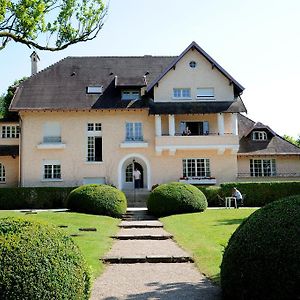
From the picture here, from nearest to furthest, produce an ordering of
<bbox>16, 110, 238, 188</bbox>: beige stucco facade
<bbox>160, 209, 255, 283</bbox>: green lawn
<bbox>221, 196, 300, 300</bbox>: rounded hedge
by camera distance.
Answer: <bbox>221, 196, 300, 300</bbox>: rounded hedge
<bbox>160, 209, 255, 283</bbox>: green lawn
<bbox>16, 110, 238, 188</bbox>: beige stucco facade

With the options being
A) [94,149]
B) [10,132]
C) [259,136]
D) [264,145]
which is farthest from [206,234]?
[10,132]

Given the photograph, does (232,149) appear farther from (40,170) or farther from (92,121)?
(40,170)

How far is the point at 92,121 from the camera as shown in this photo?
37156mm

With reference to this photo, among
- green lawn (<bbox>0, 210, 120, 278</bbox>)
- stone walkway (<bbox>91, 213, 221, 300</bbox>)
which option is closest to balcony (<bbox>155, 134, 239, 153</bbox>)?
green lawn (<bbox>0, 210, 120, 278</bbox>)

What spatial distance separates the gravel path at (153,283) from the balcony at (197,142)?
25.1m

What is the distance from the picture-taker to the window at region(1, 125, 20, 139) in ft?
126

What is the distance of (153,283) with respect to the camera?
28.2ft

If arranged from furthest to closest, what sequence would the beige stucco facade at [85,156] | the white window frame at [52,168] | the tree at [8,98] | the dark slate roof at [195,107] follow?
the tree at [8,98], the white window frame at [52,168], the beige stucco facade at [85,156], the dark slate roof at [195,107]

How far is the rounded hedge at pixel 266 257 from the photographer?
5793 millimetres

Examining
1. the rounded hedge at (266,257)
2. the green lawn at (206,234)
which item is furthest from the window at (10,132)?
the rounded hedge at (266,257)

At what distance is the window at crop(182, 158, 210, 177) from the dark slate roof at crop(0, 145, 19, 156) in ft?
47.1

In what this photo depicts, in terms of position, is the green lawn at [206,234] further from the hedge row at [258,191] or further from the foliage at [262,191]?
the foliage at [262,191]

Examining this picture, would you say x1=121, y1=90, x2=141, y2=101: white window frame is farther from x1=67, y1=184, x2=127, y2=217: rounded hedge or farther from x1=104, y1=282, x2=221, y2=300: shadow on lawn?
x1=104, y1=282, x2=221, y2=300: shadow on lawn

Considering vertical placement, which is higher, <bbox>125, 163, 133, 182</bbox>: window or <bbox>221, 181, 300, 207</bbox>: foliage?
<bbox>125, 163, 133, 182</bbox>: window
